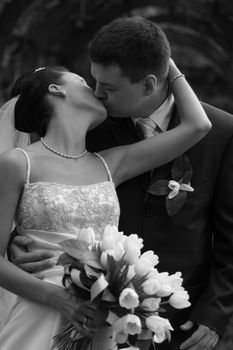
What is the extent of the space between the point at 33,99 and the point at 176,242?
36.6 inches

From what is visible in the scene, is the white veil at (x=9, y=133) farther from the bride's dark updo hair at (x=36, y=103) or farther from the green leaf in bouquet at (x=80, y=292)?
the green leaf in bouquet at (x=80, y=292)

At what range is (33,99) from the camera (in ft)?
16.3

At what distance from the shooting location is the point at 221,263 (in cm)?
510

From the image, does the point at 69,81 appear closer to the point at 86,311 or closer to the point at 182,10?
the point at 86,311

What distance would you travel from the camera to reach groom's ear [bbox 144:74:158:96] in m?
4.99

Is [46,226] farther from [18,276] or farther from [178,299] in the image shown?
[178,299]

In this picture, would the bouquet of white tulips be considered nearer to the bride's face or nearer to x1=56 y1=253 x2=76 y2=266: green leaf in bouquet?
x1=56 y1=253 x2=76 y2=266: green leaf in bouquet

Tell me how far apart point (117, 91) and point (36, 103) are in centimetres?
37

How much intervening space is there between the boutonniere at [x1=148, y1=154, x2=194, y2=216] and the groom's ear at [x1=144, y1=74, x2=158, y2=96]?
35 cm

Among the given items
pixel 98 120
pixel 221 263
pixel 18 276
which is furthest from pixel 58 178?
pixel 221 263

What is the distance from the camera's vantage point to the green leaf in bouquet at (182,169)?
5117mm

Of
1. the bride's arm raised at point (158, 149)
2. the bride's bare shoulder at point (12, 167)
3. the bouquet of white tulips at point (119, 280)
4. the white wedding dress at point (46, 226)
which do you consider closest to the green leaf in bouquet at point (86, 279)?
the bouquet of white tulips at point (119, 280)

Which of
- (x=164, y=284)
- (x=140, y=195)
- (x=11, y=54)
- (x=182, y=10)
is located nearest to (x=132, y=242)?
(x=164, y=284)

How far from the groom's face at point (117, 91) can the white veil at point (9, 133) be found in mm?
546
